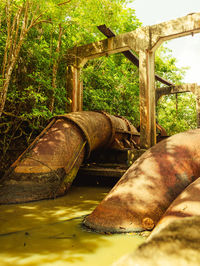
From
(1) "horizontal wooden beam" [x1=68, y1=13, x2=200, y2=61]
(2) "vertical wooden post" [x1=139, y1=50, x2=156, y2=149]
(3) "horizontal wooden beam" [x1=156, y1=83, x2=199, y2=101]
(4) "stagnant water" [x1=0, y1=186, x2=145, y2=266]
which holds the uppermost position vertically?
(1) "horizontal wooden beam" [x1=68, y1=13, x2=200, y2=61]

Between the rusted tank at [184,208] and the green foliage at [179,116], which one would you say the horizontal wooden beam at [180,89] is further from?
the rusted tank at [184,208]

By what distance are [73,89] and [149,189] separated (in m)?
5.73

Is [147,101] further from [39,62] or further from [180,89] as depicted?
[180,89]

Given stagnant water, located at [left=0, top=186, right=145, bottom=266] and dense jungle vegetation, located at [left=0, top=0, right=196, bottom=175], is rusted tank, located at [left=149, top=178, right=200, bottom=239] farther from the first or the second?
dense jungle vegetation, located at [left=0, top=0, right=196, bottom=175]

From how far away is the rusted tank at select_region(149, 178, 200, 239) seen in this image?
6.96 feet

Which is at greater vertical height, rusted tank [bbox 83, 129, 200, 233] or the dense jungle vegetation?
the dense jungle vegetation

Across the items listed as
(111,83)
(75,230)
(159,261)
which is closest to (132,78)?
(111,83)

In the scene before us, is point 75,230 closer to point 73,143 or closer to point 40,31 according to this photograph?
point 73,143

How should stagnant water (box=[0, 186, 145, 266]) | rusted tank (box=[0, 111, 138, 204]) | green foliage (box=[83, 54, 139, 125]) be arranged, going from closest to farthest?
stagnant water (box=[0, 186, 145, 266]) → rusted tank (box=[0, 111, 138, 204]) → green foliage (box=[83, 54, 139, 125])

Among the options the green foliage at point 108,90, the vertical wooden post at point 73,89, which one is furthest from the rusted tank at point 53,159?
the green foliage at point 108,90

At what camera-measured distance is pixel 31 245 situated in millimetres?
2271

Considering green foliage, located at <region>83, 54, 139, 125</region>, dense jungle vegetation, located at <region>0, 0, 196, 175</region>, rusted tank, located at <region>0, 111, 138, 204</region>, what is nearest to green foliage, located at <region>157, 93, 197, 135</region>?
green foliage, located at <region>83, 54, 139, 125</region>

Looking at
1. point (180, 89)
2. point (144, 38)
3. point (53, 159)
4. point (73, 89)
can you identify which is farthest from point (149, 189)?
point (180, 89)

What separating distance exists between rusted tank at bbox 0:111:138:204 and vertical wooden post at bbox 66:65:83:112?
2049mm
